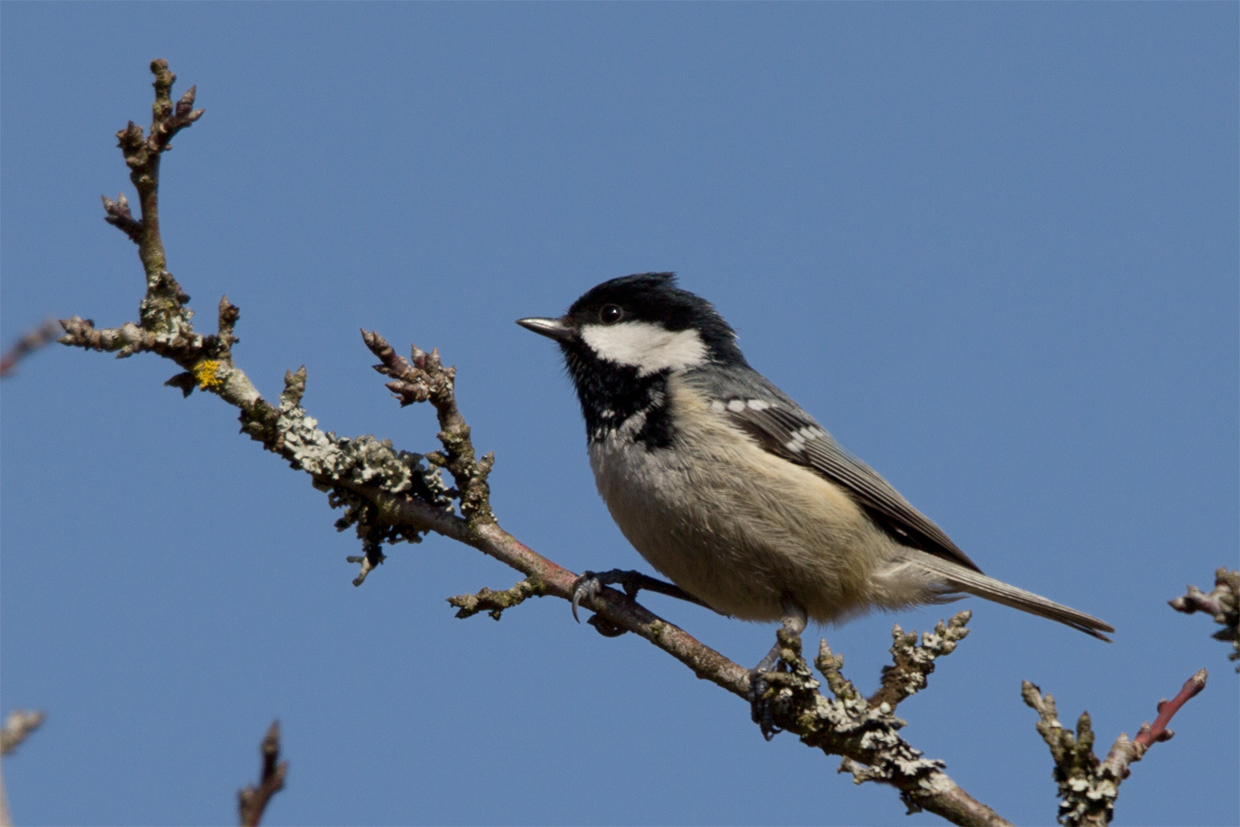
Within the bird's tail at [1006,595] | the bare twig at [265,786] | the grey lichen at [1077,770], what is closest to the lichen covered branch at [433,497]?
the grey lichen at [1077,770]

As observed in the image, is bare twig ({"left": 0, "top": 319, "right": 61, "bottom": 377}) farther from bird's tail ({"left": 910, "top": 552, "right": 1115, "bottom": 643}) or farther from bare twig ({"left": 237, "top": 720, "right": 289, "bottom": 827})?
bird's tail ({"left": 910, "top": 552, "right": 1115, "bottom": 643})

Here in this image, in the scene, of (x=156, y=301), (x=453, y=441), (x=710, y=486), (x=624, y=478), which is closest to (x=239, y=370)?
(x=156, y=301)

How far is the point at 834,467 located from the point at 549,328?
4.72 ft

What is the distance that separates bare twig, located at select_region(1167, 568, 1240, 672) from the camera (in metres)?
2.29

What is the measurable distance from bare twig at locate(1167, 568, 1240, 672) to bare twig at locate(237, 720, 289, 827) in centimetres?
176

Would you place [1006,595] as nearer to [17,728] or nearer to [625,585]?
[625,585]

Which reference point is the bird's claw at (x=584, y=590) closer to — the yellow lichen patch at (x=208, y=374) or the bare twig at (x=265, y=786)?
the yellow lichen patch at (x=208, y=374)

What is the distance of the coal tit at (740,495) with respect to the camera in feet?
14.6

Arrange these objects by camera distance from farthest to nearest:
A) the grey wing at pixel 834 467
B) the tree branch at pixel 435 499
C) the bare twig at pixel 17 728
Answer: the grey wing at pixel 834 467 → the tree branch at pixel 435 499 → the bare twig at pixel 17 728

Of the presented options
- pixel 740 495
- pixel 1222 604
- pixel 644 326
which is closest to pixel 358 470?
pixel 740 495

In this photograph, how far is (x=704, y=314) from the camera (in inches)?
213

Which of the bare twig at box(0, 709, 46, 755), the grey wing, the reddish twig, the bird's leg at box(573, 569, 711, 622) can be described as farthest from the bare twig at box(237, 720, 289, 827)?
the grey wing

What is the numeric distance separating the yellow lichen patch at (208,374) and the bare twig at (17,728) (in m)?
1.74

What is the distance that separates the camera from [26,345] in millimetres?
2725
